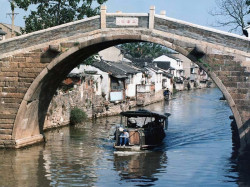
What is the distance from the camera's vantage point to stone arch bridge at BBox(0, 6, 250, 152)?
66.8 ft

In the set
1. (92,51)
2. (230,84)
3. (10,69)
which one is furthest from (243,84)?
(10,69)

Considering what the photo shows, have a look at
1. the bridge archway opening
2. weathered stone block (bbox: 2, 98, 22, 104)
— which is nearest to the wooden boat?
the bridge archway opening

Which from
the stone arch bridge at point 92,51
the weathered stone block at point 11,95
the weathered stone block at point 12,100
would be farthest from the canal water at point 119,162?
the weathered stone block at point 11,95

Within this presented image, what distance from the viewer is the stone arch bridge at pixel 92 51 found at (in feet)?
66.8

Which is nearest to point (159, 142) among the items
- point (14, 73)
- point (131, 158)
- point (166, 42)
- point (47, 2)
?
point (131, 158)

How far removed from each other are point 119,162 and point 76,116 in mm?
11351

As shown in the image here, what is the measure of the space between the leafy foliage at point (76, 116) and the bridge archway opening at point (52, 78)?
630 cm

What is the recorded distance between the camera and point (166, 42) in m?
21.2

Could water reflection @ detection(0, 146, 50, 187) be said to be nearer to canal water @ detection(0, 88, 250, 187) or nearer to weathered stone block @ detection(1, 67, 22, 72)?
canal water @ detection(0, 88, 250, 187)

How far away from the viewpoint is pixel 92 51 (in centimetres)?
2484

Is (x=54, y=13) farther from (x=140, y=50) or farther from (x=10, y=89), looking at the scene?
(x=140, y=50)

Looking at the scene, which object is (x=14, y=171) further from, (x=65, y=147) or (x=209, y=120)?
(x=209, y=120)

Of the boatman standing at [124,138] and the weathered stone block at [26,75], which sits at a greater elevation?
the weathered stone block at [26,75]

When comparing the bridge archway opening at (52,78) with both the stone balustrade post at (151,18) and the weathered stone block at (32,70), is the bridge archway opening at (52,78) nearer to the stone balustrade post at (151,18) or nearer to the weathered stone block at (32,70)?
the weathered stone block at (32,70)
